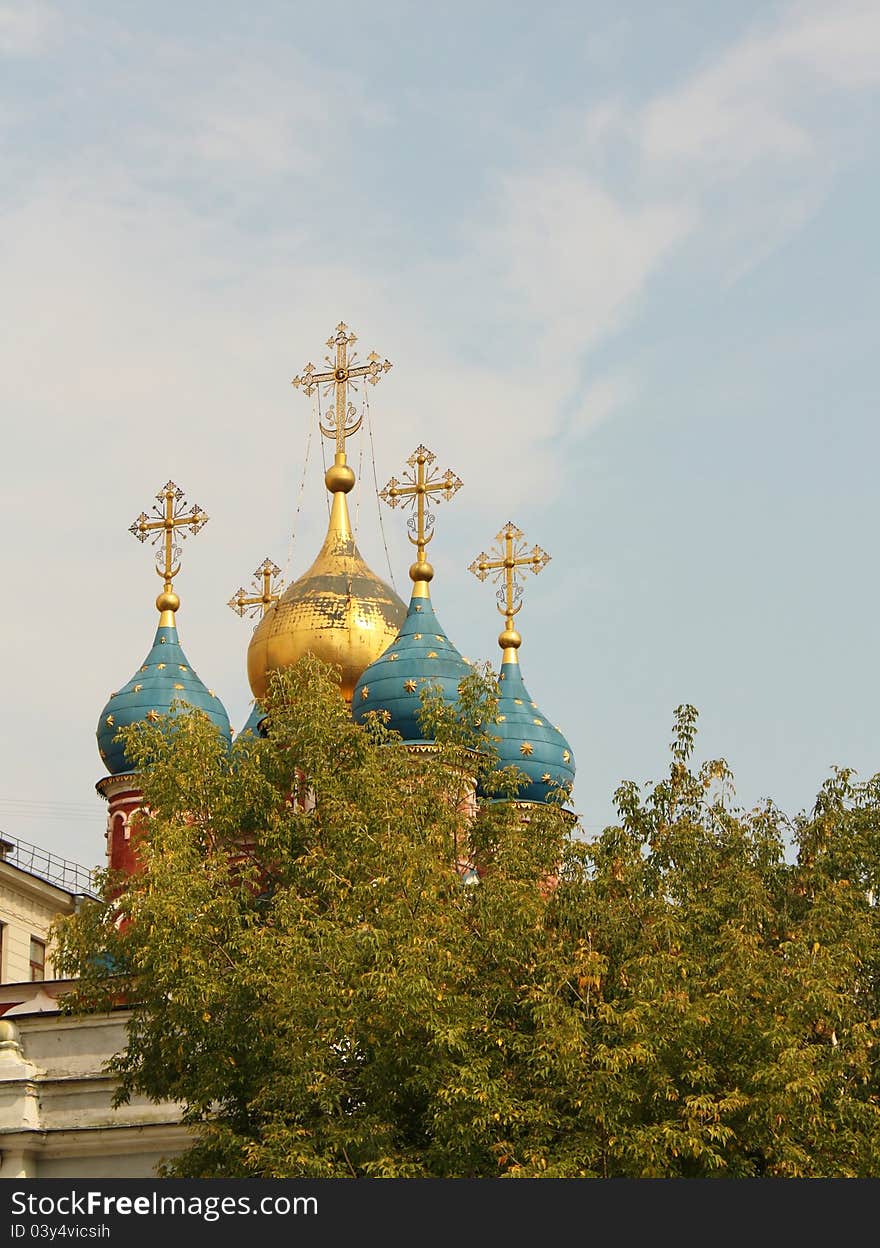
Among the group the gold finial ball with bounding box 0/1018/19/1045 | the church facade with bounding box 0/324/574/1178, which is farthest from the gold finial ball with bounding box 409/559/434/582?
the gold finial ball with bounding box 0/1018/19/1045

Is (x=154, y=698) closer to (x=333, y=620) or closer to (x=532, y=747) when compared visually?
(x=333, y=620)

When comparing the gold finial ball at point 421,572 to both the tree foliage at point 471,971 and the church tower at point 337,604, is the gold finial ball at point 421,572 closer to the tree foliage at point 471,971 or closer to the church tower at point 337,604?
the church tower at point 337,604

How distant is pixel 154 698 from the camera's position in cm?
3259

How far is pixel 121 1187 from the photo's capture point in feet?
48.4

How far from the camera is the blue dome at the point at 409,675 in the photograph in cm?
2845

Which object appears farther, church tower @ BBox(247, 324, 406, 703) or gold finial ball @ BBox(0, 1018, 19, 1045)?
church tower @ BBox(247, 324, 406, 703)

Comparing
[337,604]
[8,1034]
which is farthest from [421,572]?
[8,1034]

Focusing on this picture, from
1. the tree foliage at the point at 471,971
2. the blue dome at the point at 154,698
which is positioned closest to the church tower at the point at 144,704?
the blue dome at the point at 154,698

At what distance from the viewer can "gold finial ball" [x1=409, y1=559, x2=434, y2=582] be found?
3134cm

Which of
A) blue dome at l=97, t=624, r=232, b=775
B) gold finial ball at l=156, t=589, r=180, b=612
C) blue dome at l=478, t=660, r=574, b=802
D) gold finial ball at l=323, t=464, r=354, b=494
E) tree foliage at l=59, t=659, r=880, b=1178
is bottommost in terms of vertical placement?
tree foliage at l=59, t=659, r=880, b=1178

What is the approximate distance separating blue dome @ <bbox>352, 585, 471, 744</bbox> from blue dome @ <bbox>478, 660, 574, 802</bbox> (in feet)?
6.62

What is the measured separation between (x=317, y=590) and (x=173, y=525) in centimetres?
362

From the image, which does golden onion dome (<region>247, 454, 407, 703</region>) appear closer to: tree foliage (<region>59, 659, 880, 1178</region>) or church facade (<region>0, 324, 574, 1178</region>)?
church facade (<region>0, 324, 574, 1178</region>)

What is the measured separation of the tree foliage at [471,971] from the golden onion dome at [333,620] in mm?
11137
